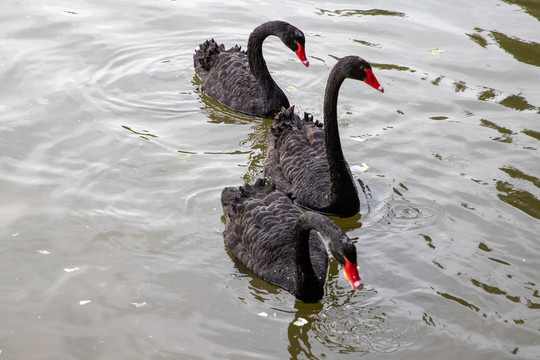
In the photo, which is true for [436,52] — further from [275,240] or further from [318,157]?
[275,240]

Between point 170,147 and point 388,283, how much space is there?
11.4 feet

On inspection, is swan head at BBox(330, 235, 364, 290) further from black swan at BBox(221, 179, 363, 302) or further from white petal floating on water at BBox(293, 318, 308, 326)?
white petal floating on water at BBox(293, 318, 308, 326)

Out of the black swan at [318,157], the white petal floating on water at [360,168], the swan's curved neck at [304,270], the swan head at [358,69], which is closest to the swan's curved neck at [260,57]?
the black swan at [318,157]

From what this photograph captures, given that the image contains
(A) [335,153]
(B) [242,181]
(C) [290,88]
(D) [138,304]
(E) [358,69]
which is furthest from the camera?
(C) [290,88]

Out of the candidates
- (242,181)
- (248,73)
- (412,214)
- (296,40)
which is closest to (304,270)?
(412,214)

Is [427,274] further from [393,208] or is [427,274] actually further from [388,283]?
[393,208]

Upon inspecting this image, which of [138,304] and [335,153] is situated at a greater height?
[335,153]

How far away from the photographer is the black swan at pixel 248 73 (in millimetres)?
8981

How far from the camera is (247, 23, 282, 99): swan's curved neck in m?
9.11

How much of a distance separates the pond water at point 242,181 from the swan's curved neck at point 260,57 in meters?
0.49

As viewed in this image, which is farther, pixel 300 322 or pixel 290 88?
pixel 290 88

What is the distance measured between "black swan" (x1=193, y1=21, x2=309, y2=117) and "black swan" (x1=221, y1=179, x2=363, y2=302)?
2471mm

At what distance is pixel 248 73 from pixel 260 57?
45 centimetres

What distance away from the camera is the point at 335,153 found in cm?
707
